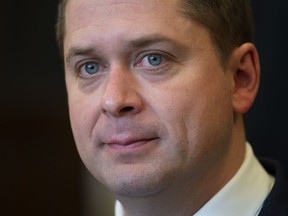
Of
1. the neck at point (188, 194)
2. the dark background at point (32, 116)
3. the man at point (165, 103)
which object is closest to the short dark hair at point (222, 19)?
the man at point (165, 103)

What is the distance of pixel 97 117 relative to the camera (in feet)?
5.04

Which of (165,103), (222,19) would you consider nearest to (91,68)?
(165,103)

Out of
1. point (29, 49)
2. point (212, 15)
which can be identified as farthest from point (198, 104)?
point (29, 49)

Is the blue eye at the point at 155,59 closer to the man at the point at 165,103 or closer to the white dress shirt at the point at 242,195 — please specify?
the man at the point at 165,103

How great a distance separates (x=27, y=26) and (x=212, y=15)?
6.95 ft

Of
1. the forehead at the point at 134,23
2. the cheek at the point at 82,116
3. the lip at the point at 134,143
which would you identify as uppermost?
the forehead at the point at 134,23

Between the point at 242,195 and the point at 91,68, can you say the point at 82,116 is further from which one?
the point at 242,195

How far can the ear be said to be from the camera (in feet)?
5.34

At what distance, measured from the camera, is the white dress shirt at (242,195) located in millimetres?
1562

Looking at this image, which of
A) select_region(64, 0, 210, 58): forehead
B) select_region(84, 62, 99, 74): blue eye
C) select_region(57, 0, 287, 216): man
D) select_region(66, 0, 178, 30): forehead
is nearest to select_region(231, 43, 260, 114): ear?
select_region(57, 0, 287, 216): man

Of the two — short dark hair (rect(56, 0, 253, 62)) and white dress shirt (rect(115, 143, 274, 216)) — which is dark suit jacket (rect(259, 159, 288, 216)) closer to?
white dress shirt (rect(115, 143, 274, 216))

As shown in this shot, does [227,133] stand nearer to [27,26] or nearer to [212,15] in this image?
[212,15]

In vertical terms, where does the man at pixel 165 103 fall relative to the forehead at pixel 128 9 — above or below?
below

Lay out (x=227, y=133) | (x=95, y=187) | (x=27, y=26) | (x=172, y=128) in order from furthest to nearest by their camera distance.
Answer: (x=95, y=187) < (x=27, y=26) < (x=227, y=133) < (x=172, y=128)
